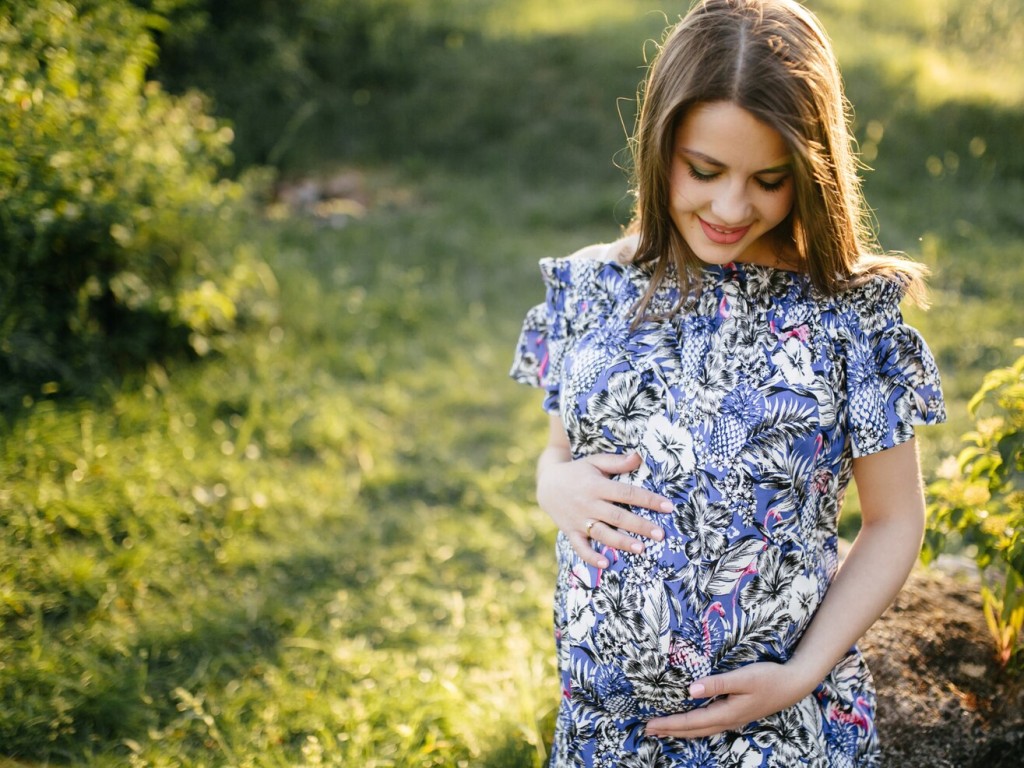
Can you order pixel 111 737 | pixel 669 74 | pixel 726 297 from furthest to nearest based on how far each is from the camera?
pixel 111 737 → pixel 726 297 → pixel 669 74

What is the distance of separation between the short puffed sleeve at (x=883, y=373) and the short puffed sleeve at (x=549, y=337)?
1.75ft

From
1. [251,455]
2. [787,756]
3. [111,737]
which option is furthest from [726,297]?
[251,455]

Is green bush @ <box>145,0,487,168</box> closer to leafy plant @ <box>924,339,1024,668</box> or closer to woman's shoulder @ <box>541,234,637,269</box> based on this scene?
woman's shoulder @ <box>541,234,637,269</box>

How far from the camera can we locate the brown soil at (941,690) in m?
1.83

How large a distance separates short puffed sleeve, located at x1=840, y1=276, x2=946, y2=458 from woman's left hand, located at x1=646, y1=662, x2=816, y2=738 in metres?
0.40

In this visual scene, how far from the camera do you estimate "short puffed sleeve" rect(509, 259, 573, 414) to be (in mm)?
1790

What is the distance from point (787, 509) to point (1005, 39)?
7.78 m

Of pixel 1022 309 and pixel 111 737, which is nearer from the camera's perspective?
pixel 111 737

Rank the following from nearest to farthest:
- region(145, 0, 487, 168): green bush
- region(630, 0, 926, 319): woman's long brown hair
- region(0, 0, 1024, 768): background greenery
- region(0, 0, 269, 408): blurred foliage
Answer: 1. region(630, 0, 926, 319): woman's long brown hair
2. region(0, 0, 1024, 768): background greenery
3. region(0, 0, 269, 408): blurred foliage
4. region(145, 0, 487, 168): green bush

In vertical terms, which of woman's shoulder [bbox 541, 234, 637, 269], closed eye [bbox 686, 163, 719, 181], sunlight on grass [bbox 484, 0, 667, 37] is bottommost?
Result: woman's shoulder [bbox 541, 234, 637, 269]

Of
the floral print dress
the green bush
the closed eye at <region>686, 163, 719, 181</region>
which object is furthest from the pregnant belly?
the green bush

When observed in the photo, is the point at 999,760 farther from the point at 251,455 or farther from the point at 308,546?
the point at 251,455

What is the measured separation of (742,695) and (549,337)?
764 millimetres

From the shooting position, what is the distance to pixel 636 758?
5.27 feet
